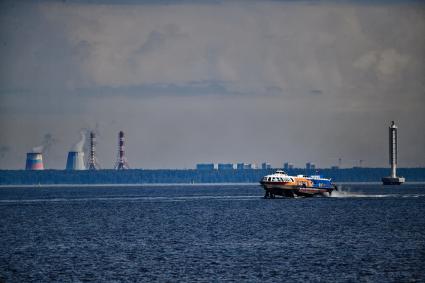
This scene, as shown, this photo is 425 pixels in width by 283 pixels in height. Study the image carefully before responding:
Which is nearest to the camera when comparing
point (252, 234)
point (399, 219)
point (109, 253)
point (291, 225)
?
point (109, 253)

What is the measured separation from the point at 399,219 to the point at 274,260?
51869 mm

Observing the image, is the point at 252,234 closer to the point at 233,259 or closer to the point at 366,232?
the point at 366,232

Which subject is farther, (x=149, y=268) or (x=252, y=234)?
(x=252, y=234)

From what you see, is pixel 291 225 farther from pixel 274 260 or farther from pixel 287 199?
pixel 287 199

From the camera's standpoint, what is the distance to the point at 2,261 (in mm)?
72750

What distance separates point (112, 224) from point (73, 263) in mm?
45990

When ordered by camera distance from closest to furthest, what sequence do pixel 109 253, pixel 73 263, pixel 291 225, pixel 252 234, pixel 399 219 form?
1. pixel 73 263
2. pixel 109 253
3. pixel 252 234
4. pixel 291 225
5. pixel 399 219

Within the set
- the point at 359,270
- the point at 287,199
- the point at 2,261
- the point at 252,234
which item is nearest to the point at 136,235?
the point at 252,234

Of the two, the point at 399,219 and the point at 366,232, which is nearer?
the point at 366,232

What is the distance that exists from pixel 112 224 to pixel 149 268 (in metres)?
50.3

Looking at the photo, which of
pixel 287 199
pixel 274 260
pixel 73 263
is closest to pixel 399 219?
pixel 274 260

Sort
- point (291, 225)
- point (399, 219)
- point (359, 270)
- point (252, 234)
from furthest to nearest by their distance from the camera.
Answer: point (399, 219)
point (291, 225)
point (252, 234)
point (359, 270)

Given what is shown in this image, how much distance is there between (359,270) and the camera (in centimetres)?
6500

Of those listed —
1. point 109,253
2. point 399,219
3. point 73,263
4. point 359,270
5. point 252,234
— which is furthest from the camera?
point 399,219
